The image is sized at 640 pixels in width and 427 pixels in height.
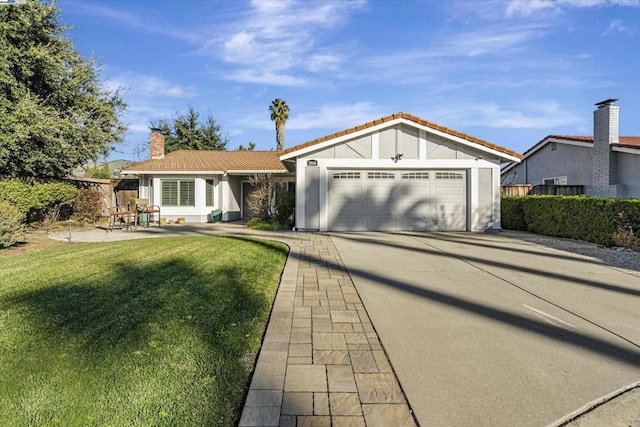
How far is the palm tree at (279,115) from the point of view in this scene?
31859 mm

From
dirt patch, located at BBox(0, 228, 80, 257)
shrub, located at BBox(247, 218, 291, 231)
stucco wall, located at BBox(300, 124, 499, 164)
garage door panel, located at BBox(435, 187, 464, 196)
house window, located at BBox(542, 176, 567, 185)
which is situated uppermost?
stucco wall, located at BBox(300, 124, 499, 164)

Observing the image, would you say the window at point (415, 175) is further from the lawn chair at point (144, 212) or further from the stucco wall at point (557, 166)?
the lawn chair at point (144, 212)

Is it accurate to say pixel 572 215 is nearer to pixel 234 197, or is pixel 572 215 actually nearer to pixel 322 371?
pixel 322 371

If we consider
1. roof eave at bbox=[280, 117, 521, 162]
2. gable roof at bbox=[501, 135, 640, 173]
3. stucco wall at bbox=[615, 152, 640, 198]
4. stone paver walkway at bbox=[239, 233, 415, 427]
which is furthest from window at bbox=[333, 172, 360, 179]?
stucco wall at bbox=[615, 152, 640, 198]

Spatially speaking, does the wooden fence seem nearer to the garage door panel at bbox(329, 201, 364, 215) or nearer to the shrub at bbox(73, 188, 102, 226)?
the garage door panel at bbox(329, 201, 364, 215)

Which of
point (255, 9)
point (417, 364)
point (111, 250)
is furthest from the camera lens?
point (255, 9)

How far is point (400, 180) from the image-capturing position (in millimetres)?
13234

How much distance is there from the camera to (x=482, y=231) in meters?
13.1

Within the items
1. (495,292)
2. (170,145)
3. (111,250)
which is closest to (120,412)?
(495,292)

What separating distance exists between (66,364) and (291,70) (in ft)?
54.8

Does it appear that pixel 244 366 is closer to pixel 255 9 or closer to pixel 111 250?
pixel 111 250

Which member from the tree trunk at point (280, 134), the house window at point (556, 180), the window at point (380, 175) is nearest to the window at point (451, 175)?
the window at point (380, 175)

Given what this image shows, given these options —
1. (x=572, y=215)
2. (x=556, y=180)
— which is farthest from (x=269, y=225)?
(x=556, y=180)

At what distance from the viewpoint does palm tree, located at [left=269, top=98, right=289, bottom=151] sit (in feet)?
105
